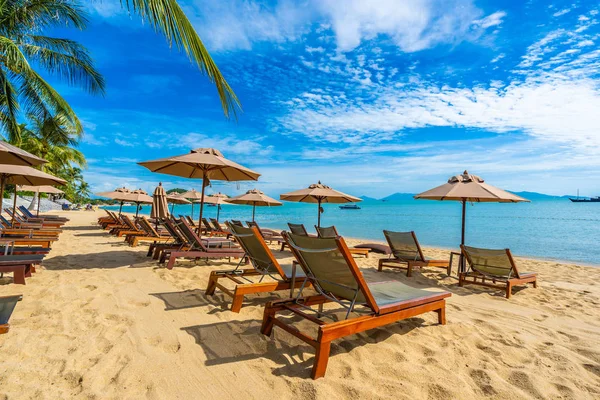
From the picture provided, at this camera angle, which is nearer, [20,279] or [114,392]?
[114,392]

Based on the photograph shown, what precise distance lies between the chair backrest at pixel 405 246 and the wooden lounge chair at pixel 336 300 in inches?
112

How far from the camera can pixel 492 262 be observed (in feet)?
16.4

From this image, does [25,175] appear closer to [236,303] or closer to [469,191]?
[236,303]

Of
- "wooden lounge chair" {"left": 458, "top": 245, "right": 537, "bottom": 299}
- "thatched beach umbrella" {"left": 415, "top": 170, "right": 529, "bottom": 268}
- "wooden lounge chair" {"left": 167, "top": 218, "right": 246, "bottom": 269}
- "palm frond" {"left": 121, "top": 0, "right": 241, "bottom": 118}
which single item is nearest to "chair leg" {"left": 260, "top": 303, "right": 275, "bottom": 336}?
"palm frond" {"left": 121, "top": 0, "right": 241, "bottom": 118}

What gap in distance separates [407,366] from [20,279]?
172 inches

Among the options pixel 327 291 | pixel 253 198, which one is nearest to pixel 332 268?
pixel 327 291

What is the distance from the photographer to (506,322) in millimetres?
3459

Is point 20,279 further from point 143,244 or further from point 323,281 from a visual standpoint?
point 143,244

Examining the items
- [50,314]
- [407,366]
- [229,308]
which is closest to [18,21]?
[50,314]

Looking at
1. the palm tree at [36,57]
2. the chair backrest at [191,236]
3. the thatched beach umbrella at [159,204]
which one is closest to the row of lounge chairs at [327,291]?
the chair backrest at [191,236]

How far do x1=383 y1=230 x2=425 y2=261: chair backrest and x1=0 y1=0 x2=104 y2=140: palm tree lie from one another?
8570 mm

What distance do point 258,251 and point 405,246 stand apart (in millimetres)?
3445

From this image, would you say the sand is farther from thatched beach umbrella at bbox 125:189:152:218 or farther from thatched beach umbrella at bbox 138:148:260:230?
thatched beach umbrella at bbox 125:189:152:218

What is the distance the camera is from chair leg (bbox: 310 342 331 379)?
2.11 metres
